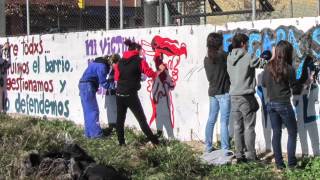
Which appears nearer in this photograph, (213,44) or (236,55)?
(236,55)

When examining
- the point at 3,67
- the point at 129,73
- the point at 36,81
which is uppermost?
the point at 129,73

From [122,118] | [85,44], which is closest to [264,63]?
[122,118]

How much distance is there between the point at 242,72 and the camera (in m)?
8.68

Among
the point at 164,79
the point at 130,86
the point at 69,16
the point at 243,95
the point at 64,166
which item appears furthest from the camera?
the point at 69,16

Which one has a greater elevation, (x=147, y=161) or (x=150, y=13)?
(x=150, y=13)

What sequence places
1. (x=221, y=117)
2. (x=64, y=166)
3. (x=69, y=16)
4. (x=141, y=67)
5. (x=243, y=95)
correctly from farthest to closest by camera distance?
(x=69, y=16)
(x=141, y=67)
(x=221, y=117)
(x=243, y=95)
(x=64, y=166)

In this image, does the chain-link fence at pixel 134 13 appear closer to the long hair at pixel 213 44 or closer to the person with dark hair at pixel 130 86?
the person with dark hair at pixel 130 86

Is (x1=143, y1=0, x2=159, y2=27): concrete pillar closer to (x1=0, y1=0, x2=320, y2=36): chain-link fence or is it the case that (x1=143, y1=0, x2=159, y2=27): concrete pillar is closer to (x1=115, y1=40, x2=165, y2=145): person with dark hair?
(x1=0, y1=0, x2=320, y2=36): chain-link fence

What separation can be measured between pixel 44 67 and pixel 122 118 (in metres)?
4.80

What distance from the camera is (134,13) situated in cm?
1314

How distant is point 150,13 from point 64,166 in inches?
210

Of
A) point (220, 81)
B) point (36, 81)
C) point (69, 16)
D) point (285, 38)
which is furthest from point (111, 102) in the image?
point (285, 38)

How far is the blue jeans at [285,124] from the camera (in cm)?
812

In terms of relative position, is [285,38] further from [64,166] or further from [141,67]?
[64,166]
